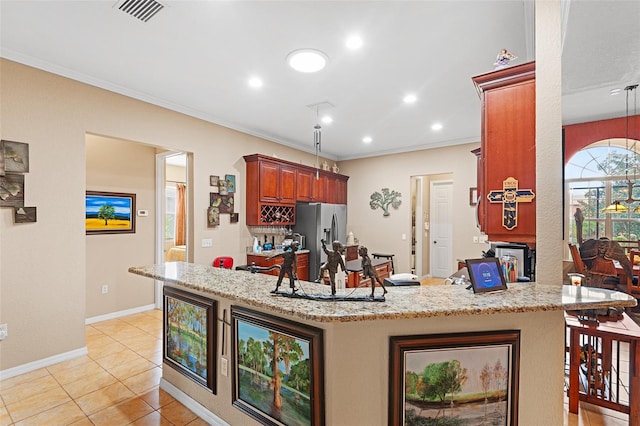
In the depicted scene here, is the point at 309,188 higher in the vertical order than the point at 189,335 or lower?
higher

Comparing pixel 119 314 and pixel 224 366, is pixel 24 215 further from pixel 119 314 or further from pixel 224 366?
pixel 224 366

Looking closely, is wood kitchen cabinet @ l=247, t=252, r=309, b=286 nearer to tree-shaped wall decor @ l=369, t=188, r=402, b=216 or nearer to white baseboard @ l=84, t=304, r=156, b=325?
white baseboard @ l=84, t=304, r=156, b=325

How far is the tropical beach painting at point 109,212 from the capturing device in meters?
4.21

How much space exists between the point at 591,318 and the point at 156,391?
350 centimetres

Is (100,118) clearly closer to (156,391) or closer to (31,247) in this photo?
(31,247)

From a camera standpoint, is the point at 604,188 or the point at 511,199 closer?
the point at 511,199

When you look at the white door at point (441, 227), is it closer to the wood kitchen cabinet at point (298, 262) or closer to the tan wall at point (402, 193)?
the tan wall at point (402, 193)

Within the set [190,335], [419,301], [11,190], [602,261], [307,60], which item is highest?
[307,60]

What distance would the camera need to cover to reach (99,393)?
2.58m

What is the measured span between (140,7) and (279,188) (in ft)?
11.2

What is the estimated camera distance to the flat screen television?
5.32ft

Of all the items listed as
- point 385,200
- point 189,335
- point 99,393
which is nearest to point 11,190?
point 99,393

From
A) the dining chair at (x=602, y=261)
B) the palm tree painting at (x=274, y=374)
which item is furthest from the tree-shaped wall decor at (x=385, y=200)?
the palm tree painting at (x=274, y=374)

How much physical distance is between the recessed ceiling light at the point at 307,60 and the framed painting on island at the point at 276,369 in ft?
7.25
